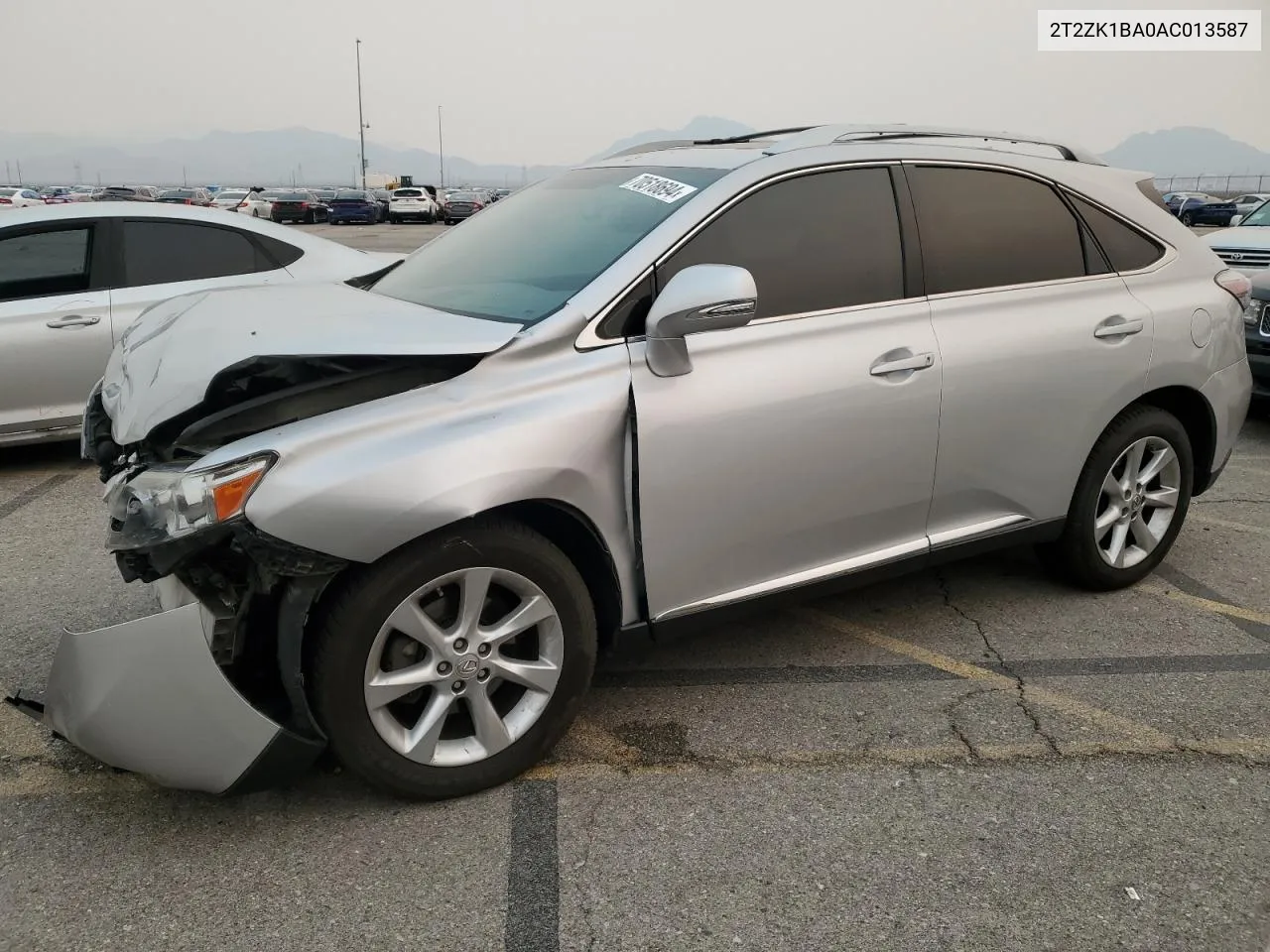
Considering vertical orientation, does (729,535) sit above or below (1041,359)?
below

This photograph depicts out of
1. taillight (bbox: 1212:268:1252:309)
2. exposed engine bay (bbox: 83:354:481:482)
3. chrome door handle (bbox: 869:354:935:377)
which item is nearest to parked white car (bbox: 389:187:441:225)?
taillight (bbox: 1212:268:1252:309)

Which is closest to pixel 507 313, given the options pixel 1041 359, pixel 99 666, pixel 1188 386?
pixel 99 666

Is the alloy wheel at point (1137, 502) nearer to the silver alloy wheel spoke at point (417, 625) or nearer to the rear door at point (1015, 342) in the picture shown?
the rear door at point (1015, 342)

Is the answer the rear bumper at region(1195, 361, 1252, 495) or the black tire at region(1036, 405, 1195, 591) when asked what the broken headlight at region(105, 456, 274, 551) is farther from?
the rear bumper at region(1195, 361, 1252, 495)

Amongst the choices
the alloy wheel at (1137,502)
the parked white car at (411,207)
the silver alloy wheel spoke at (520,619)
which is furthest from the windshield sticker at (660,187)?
the parked white car at (411,207)

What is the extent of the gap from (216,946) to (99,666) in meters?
0.72

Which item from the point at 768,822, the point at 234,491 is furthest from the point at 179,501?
the point at 768,822

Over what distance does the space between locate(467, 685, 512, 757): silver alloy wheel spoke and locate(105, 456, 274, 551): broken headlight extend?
80 centimetres

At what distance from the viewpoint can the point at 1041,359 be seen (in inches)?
146

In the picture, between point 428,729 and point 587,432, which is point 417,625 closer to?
point 428,729

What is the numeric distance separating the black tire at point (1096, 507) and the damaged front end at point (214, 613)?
2.54 meters

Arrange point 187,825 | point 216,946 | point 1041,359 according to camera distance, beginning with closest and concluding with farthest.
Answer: point 216,946 → point 187,825 → point 1041,359

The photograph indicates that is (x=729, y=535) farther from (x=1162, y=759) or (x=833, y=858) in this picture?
(x=1162, y=759)

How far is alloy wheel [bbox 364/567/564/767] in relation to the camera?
8.66 ft
